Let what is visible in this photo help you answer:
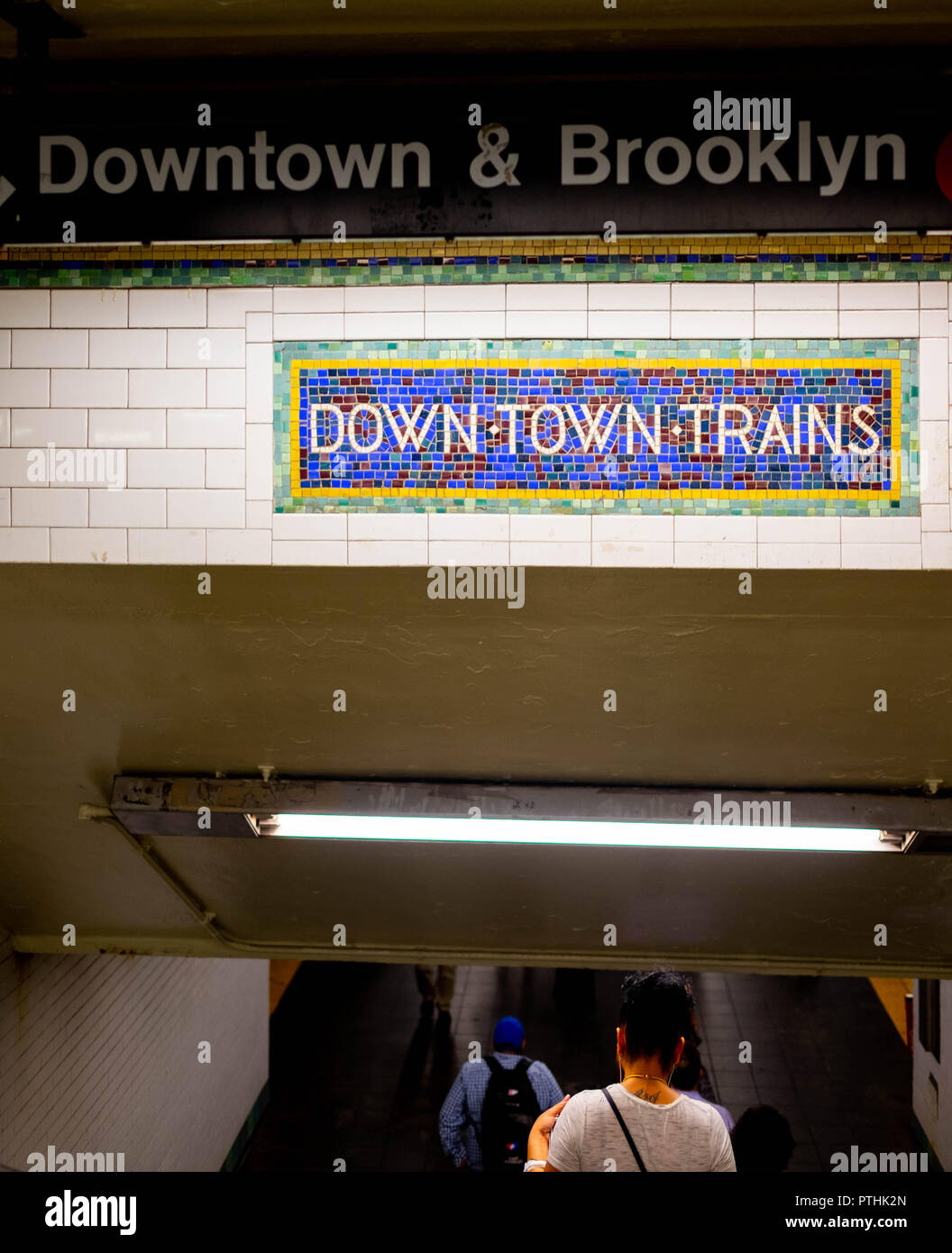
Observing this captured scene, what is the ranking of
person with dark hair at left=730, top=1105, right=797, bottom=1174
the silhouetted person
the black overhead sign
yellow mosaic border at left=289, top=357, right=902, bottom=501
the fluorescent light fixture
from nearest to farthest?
1. the black overhead sign
2. yellow mosaic border at left=289, top=357, right=902, bottom=501
3. the fluorescent light fixture
4. person with dark hair at left=730, top=1105, right=797, bottom=1174
5. the silhouetted person

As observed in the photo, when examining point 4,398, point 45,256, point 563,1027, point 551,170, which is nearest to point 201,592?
point 4,398

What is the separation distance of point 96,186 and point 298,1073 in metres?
6.79

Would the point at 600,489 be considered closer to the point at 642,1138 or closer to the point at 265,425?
the point at 265,425

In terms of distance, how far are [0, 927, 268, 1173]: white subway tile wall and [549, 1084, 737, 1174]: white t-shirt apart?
6.61 feet

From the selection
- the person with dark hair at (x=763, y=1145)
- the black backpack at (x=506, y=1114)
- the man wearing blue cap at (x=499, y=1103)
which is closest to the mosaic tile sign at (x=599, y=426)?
the person with dark hair at (x=763, y=1145)

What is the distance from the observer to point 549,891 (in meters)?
3.50

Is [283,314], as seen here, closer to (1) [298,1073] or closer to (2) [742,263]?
(2) [742,263]

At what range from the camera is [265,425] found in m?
2.35

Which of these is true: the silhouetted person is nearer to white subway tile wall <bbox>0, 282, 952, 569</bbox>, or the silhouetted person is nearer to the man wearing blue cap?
the man wearing blue cap

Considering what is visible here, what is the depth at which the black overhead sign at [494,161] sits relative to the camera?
214 centimetres

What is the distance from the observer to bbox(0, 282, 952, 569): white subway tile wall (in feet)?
7.40

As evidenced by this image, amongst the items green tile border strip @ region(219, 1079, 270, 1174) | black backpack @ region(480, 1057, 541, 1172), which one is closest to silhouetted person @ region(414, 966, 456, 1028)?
green tile border strip @ region(219, 1079, 270, 1174)

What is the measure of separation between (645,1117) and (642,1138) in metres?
0.05

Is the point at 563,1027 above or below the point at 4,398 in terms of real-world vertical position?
below
